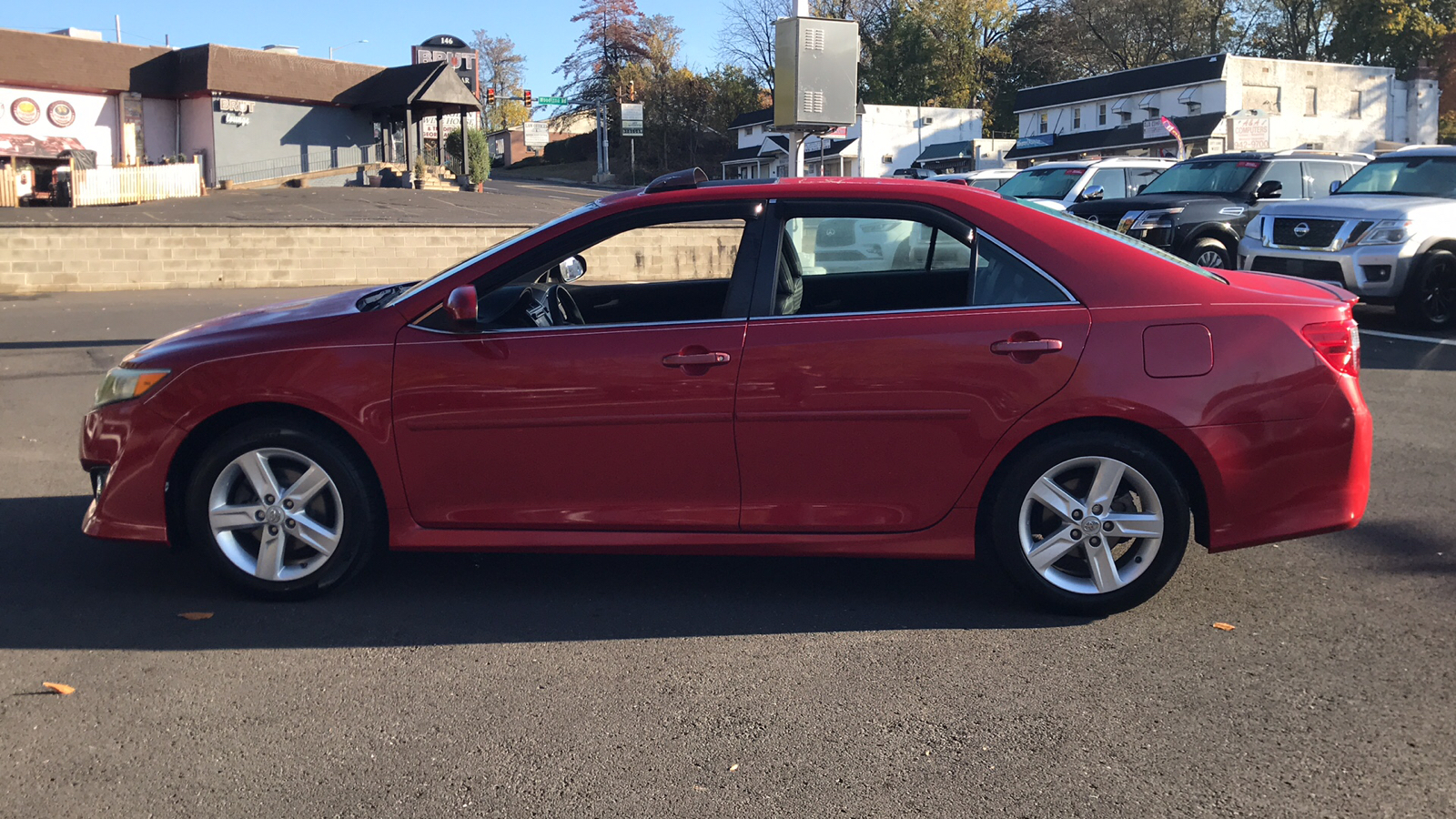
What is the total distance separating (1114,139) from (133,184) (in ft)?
124

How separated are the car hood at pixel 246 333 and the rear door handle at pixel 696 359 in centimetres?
127

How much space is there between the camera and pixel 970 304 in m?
4.32

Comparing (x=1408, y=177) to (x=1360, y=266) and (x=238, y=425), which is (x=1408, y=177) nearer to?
(x=1360, y=266)

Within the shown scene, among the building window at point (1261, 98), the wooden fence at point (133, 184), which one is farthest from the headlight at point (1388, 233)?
the building window at point (1261, 98)

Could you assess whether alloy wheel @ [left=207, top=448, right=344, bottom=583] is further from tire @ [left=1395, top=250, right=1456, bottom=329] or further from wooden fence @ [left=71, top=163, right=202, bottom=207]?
wooden fence @ [left=71, top=163, right=202, bottom=207]

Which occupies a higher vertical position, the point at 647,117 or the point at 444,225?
the point at 647,117

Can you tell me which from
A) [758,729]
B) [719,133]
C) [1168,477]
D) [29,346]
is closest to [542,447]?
[758,729]

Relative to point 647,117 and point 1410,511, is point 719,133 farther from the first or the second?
point 1410,511

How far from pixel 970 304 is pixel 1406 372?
7.62 meters

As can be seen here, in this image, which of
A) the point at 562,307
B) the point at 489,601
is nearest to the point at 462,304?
the point at 562,307

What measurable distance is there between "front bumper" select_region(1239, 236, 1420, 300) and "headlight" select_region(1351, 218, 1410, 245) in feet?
0.18

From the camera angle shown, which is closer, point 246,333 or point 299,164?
point 246,333

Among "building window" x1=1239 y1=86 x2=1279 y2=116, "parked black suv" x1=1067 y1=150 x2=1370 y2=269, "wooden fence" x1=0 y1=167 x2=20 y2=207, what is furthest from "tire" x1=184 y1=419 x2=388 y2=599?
"building window" x1=1239 y1=86 x2=1279 y2=116

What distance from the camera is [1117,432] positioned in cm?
424
